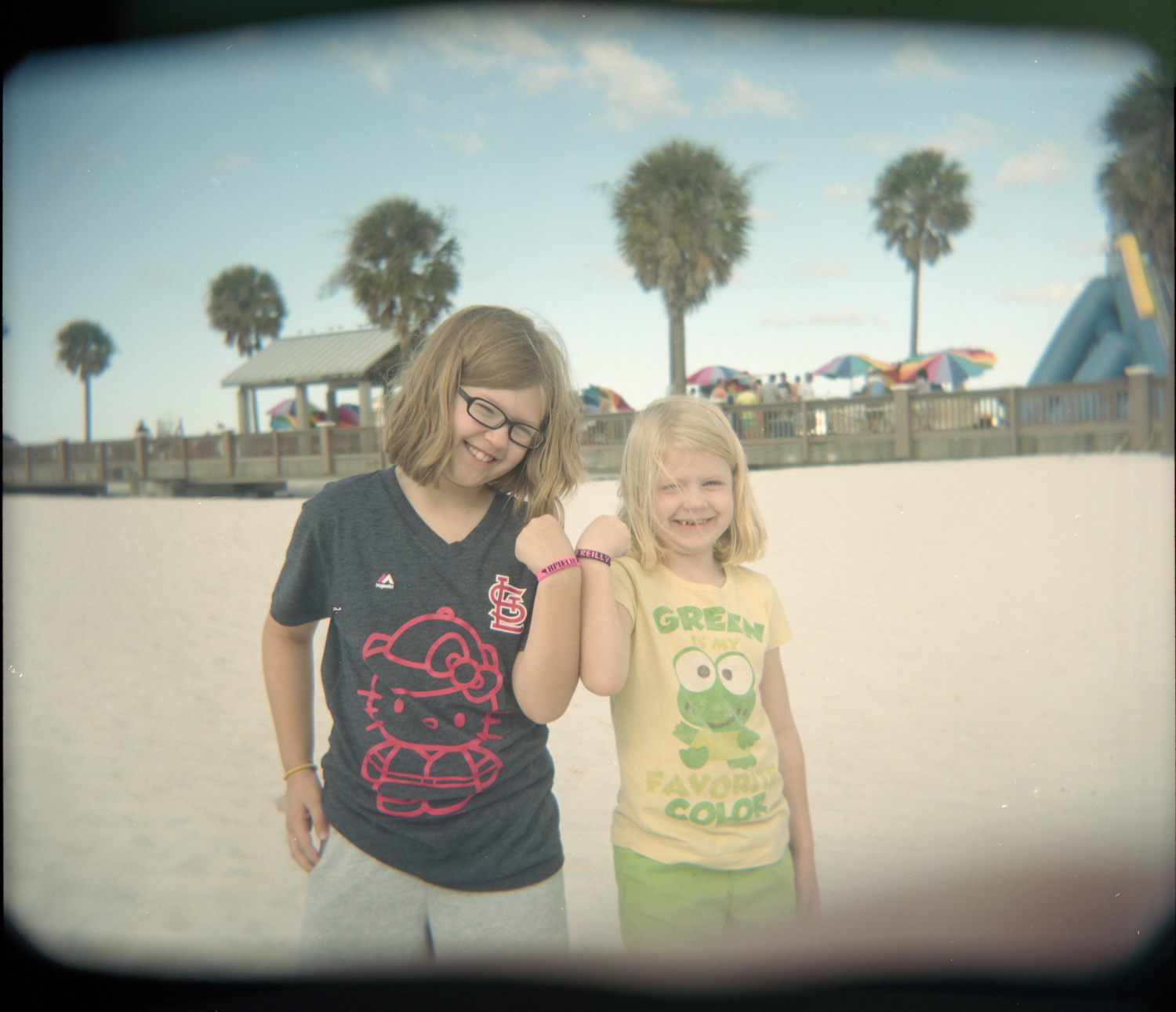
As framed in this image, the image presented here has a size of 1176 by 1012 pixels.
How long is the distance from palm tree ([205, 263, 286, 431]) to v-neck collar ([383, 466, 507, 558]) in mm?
421

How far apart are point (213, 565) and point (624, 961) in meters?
6.18

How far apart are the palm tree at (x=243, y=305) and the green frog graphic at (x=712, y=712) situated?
918mm

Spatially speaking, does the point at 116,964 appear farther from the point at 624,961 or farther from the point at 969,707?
the point at 969,707

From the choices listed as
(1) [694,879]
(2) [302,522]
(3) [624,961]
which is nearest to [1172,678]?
(1) [694,879]

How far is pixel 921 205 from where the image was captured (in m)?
1.59

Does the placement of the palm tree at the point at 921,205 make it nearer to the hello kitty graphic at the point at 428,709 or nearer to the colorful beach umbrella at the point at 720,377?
the colorful beach umbrella at the point at 720,377

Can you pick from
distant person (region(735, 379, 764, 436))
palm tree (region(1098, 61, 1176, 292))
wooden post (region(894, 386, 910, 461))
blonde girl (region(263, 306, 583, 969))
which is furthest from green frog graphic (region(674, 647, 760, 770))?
wooden post (region(894, 386, 910, 461))

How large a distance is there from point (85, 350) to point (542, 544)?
992 mm

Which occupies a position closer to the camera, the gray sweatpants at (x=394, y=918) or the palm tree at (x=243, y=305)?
the gray sweatpants at (x=394, y=918)

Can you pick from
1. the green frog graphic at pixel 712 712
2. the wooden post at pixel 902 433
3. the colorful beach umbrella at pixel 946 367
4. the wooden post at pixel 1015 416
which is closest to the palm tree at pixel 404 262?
the green frog graphic at pixel 712 712

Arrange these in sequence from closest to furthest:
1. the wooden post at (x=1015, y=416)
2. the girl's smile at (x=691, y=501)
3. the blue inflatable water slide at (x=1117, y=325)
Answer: the girl's smile at (x=691, y=501) → the blue inflatable water slide at (x=1117, y=325) → the wooden post at (x=1015, y=416)

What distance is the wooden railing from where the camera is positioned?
1.65 metres

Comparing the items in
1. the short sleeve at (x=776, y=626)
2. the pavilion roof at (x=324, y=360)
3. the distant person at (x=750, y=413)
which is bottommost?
the short sleeve at (x=776, y=626)

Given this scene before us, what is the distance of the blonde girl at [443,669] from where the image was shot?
1.16 m
